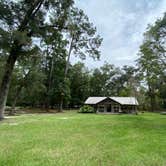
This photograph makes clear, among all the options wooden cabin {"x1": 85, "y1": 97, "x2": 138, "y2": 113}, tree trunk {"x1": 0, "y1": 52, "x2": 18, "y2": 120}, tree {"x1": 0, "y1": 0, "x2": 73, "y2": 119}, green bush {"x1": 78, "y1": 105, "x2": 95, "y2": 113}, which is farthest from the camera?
wooden cabin {"x1": 85, "y1": 97, "x2": 138, "y2": 113}

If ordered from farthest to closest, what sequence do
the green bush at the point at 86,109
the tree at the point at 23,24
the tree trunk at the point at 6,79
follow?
the green bush at the point at 86,109, the tree trunk at the point at 6,79, the tree at the point at 23,24

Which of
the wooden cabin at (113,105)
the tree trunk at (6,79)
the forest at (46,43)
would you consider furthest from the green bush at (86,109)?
the tree trunk at (6,79)

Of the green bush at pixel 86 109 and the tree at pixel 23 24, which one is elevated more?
the tree at pixel 23 24

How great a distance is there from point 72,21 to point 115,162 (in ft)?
44.7

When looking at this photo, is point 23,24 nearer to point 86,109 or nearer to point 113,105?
point 86,109

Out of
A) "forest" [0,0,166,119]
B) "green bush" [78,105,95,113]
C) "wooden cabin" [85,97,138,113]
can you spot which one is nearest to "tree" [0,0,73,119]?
"forest" [0,0,166,119]

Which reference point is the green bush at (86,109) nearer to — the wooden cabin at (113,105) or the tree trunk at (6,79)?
the wooden cabin at (113,105)

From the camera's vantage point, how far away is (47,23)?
673 inches

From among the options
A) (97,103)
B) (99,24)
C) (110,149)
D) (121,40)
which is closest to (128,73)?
(97,103)

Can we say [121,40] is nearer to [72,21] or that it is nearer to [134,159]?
[72,21]

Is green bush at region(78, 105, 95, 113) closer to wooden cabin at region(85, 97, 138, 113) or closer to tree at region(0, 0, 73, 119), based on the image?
wooden cabin at region(85, 97, 138, 113)

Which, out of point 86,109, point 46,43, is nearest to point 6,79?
point 46,43

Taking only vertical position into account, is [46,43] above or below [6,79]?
above

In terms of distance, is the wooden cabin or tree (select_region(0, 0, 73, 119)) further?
the wooden cabin
